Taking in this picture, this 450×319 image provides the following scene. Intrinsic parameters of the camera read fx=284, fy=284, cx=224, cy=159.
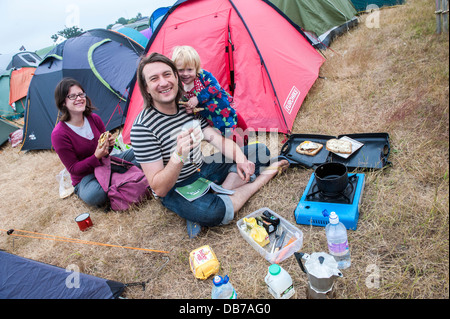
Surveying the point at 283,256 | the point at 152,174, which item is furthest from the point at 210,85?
the point at 283,256

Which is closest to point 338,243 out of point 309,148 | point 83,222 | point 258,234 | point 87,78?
point 258,234

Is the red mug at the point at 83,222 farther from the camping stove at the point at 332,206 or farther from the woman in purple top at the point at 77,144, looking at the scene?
the camping stove at the point at 332,206

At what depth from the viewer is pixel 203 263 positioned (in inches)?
65.4

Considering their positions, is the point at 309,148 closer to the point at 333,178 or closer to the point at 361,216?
the point at 333,178

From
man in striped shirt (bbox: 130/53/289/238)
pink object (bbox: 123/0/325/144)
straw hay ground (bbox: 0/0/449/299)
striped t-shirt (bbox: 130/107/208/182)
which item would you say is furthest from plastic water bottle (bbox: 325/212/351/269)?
pink object (bbox: 123/0/325/144)

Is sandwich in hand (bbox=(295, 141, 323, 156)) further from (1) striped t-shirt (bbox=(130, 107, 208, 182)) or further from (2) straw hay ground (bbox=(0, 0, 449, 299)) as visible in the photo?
(1) striped t-shirt (bbox=(130, 107, 208, 182))

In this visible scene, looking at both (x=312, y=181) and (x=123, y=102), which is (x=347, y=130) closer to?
(x=312, y=181)

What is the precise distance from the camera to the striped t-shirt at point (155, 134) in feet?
5.94

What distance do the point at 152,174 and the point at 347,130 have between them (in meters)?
1.90

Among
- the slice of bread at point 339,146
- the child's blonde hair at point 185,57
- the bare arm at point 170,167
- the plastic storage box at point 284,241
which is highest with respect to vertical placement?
the child's blonde hair at point 185,57

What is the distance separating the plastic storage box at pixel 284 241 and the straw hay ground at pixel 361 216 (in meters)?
0.04

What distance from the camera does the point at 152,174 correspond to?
1.82m

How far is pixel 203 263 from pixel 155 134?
865 mm

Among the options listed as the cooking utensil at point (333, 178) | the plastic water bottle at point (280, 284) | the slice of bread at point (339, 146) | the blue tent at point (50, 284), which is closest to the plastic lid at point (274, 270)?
the plastic water bottle at point (280, 284)
